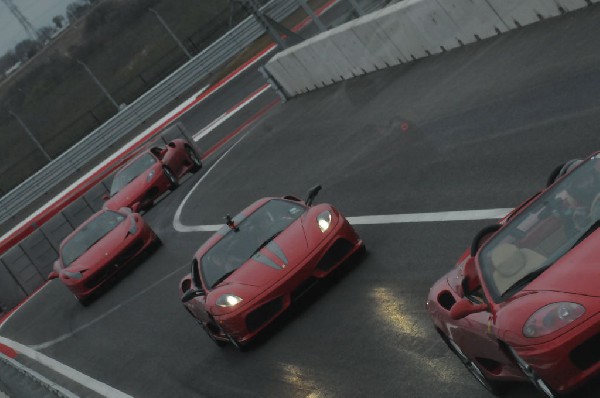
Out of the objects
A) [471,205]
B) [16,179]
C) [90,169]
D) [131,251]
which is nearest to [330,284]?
[471,205]

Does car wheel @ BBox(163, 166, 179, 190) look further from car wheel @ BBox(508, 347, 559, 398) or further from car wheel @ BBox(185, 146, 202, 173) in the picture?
car wheel @ BBox(508, 347, 559, 398)

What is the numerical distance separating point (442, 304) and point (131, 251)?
514 inches

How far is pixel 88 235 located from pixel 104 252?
0.85 metres

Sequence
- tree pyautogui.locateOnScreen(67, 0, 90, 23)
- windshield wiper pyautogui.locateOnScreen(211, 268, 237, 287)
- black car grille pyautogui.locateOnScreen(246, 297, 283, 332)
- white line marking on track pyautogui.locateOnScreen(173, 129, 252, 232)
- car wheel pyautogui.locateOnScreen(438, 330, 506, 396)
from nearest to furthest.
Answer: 1. car wheel pyautogui.locateOnScreen(438, 330, 506, 396)
2. black car grille pyautogui.locateOnScreen(246, 297, 283, 332)
3. windshield wiper pyautogui.locateOnScreen(211, 268, 237, 287)
4. white line marking on track pyautogui.locateOnScreen(173, 129, 252, 232)
5. tree pyautogui.locateOnScreen(67, 0, 90, 23)

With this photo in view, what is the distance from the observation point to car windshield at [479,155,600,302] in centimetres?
657

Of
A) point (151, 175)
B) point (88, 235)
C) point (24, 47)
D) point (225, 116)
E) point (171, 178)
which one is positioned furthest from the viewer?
point (24, 47)

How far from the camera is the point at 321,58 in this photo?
2606 cm

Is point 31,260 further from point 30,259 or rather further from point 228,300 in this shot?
point 228,300


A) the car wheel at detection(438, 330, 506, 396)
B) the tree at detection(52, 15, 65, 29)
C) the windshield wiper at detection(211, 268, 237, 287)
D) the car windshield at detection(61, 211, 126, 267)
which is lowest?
the car wheel at detection(438, 330, 506, 396)

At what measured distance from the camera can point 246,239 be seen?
1239 cm

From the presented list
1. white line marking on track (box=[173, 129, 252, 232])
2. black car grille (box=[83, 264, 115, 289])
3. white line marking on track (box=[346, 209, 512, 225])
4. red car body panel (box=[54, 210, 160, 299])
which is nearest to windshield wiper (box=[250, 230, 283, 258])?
white line marking on track (box=[346, 209, 512, 225])

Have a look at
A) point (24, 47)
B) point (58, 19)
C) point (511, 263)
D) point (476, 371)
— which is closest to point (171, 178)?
point (476, 371)

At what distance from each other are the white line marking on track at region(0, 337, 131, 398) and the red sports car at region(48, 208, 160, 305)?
5.17ft

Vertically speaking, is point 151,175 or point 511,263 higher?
point 151,175
